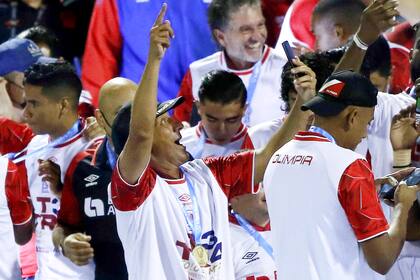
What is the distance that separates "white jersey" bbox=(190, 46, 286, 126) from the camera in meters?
7.45

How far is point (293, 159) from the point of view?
200 inches

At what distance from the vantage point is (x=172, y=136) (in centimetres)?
525

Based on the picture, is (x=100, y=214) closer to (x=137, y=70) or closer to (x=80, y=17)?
(x=137, y=70)

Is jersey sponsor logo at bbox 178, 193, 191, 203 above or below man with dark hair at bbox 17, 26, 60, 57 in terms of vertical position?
below

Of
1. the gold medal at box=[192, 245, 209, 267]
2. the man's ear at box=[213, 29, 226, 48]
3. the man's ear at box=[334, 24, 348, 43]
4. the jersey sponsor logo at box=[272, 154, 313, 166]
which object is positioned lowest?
the gold medal at box=[192, 245, 209, 267]

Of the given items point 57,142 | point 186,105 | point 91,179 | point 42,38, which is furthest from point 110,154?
point 42,38

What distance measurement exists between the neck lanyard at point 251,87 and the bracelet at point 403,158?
57.3 inches

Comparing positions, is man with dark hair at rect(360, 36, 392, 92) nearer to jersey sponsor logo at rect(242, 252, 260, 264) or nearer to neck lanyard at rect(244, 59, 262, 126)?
neck lanyard at rect(244, 59, 262, 126)

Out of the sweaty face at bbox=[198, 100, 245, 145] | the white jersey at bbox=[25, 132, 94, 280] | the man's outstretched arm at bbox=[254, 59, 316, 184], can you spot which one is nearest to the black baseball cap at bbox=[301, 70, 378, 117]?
the man's outstretched arm at bbox=[254, 59, 316, 184]

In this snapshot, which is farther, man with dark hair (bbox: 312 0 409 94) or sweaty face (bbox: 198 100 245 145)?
man with dark hair (bbox: 312 0 409 94)

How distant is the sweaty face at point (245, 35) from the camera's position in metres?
7.63

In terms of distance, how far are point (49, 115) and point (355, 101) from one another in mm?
2429

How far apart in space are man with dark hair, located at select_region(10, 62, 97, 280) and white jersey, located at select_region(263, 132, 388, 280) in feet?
6.42

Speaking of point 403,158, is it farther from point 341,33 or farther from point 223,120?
point 341,33
